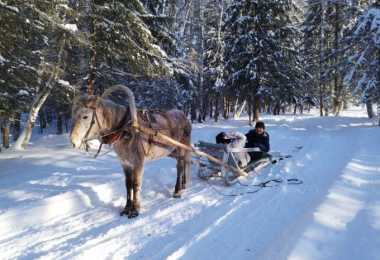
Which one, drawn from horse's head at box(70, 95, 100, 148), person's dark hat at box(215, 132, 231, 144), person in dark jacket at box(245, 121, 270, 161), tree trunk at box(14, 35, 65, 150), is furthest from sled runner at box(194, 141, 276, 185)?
tree trunk at box(14, 35, 65, 150)

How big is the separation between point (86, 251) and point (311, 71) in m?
42.0

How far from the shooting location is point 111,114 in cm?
584

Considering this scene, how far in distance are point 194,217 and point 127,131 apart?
177 cm

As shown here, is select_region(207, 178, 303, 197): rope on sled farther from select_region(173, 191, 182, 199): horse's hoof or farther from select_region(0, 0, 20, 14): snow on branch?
select_region(0, 0, 20, 14): snow on branch

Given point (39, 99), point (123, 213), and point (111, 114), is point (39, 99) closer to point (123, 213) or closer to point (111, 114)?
point (111, 114)

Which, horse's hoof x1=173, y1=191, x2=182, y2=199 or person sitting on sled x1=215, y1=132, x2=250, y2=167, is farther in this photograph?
person sitting on sled x1=215, y1=132, x2=250, y2=167

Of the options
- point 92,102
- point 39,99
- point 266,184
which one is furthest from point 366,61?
point 92,102

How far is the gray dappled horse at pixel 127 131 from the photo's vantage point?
538 cm

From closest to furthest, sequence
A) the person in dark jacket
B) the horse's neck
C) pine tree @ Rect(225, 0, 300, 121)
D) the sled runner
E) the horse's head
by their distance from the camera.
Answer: the horse's head → the horse's neck → the sled runner → the person in dark jacket → pine tree @ Rect(225, 0, 300, 121)

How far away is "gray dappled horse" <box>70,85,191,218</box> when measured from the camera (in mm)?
5379

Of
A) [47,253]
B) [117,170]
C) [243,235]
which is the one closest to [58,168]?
[117,170]

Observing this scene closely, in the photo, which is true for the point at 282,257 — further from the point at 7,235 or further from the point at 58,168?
the point at 58,168

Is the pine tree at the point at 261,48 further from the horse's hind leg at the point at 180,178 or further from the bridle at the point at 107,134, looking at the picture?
the bridle at the point at 107,134

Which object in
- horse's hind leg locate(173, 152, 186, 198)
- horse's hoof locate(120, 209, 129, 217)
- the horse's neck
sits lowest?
horse's hoof locate(120, 209, 129, 217)
